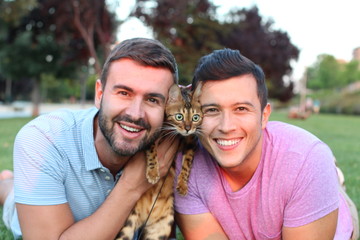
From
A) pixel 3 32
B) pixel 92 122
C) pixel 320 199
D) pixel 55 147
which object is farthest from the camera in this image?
pixel 3 32

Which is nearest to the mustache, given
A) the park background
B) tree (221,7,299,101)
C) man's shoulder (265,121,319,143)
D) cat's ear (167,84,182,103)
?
cat's ear (167,84,182,103)

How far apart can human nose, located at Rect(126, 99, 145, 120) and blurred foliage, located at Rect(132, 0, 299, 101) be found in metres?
15.8

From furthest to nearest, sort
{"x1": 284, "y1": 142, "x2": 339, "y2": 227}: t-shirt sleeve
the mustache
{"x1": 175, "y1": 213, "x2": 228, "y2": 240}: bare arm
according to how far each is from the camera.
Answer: {"x1": 175, "y1": 213, "x2": 228, "y2": 240}: bare arm < the mustache < {"x1": 284, "y1": 142, "x2": 339, "y2": 227}: t-shirt sleeve

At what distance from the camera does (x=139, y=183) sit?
118 inches

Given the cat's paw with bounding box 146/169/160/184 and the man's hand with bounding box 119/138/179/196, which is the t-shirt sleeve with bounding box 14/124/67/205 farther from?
the cat's paw with bounding box 146/169/160/184

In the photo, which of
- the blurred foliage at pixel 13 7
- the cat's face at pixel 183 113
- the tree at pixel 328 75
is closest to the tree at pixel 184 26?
the blurred foliage at pixel 13 7

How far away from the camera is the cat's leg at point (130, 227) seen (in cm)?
305

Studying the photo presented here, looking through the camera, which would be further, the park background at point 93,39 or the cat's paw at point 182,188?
the park background at point 93,39

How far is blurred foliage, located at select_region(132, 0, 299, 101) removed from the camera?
722 inches

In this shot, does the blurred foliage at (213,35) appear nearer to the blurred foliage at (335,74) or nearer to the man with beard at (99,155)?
the man with beard at (99,155)

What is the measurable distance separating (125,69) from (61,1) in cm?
1745

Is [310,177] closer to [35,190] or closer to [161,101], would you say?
[161,101]

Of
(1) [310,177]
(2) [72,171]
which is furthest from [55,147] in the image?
(1) [310,177]

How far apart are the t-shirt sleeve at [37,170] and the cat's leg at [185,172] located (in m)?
0.91
